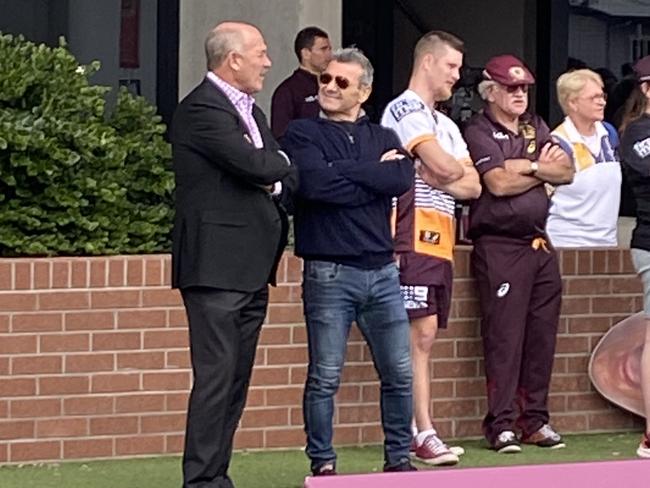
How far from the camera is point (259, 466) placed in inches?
297

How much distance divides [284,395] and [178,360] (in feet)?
1.76

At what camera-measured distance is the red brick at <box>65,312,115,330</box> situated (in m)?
7.40

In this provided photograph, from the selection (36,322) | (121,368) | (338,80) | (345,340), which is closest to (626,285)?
(345,340)

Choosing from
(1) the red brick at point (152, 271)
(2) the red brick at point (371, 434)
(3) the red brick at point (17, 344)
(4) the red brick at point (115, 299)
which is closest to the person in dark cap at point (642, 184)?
(2) the red brick at point (371, 434)

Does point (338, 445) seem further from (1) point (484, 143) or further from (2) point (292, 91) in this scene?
(2) point (292, 91)

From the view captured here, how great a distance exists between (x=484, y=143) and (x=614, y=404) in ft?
5.10

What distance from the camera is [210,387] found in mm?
6492

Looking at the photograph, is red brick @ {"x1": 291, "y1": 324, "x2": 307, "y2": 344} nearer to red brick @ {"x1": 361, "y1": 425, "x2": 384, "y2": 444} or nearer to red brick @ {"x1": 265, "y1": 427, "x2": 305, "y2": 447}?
red brick @ {"x1": 265, "y1": 427, "x2": 305, "y2": 447}

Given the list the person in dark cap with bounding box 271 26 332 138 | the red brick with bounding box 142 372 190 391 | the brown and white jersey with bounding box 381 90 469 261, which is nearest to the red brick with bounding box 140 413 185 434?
the red brick with bounding box 142 372 190 391

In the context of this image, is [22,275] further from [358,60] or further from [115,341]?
[358,60]

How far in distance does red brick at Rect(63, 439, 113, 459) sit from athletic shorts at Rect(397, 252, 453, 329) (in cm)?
146

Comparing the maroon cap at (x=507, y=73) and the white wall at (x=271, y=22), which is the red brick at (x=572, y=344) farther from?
the white wall at (x=271, y=22)

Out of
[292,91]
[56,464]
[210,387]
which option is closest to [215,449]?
[210,387]

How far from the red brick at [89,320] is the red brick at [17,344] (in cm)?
17
